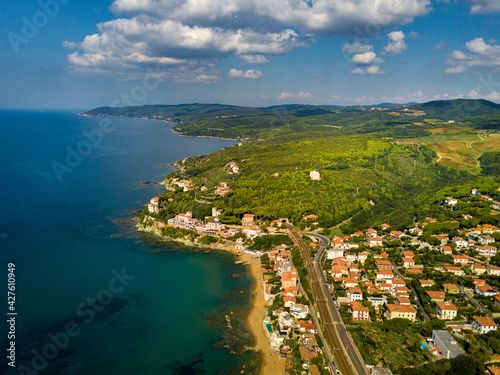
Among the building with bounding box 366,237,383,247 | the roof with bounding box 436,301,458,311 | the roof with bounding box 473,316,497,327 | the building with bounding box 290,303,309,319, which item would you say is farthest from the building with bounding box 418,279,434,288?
the building with bounding box 290,303,309,319

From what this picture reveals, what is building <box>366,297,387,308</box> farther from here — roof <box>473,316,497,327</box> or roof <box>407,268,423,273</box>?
roof <box>473,316,497,327</box>

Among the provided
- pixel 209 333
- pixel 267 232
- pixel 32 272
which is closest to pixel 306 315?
pixel 209 333

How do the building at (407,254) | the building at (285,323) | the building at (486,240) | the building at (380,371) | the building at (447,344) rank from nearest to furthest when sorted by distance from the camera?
the building at (380,371)
the building at (447,344)
the building at (285,323)
the building at (407,254)
the building at (486,240)

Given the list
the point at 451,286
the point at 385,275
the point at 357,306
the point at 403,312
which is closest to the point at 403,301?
the point at 403,312

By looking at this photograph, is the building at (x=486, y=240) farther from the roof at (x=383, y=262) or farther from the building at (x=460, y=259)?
the roof at (x=383, y=262)

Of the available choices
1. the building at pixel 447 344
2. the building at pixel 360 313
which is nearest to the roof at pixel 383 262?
the building at pixel 360 313
